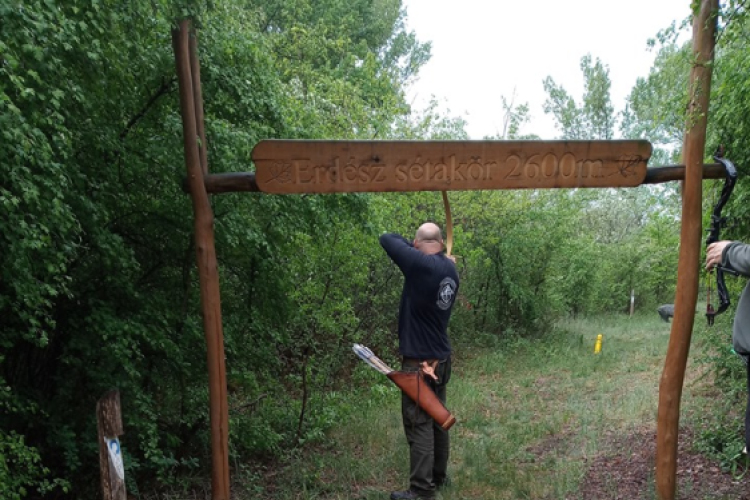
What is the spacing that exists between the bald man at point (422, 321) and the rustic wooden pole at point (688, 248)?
1545 mm

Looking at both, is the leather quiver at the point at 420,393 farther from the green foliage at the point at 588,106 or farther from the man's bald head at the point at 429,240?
the green foliage at the point at 588,106

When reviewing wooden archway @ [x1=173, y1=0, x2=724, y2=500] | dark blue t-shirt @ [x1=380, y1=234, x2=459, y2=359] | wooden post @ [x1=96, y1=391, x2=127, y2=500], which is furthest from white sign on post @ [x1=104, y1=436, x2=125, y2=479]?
dark blue t-shirt @ [x1=380, y1=234, x2=459, y2=359]

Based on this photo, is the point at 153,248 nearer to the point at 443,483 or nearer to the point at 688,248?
the point at 443,483

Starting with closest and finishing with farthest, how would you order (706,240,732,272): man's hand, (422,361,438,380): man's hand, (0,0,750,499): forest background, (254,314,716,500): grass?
(0,0,750,499): forest background, (706,240,732,272): man's hand, (422,361,438,380): man's hand, (254,314,716,500): grass

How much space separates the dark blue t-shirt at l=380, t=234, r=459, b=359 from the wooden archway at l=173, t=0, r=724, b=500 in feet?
1.99

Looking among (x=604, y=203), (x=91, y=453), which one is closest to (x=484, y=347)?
(x=91, y=453)

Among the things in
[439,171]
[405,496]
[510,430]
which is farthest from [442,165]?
[510,430]

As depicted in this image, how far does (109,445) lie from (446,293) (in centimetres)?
242

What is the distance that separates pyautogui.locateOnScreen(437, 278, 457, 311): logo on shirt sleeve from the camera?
4422 millimetres

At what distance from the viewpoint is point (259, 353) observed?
5.71m

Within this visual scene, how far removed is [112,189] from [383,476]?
10.6ft

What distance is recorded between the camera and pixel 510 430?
21.7ft

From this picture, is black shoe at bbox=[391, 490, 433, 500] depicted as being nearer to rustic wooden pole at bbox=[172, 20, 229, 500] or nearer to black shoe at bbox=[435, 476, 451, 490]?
black shoe at bbox=[435, 476, 451, 490]

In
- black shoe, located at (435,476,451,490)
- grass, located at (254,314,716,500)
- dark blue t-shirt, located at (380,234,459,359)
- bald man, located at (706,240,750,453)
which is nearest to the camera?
bald man, located at (706,240,750,453)
